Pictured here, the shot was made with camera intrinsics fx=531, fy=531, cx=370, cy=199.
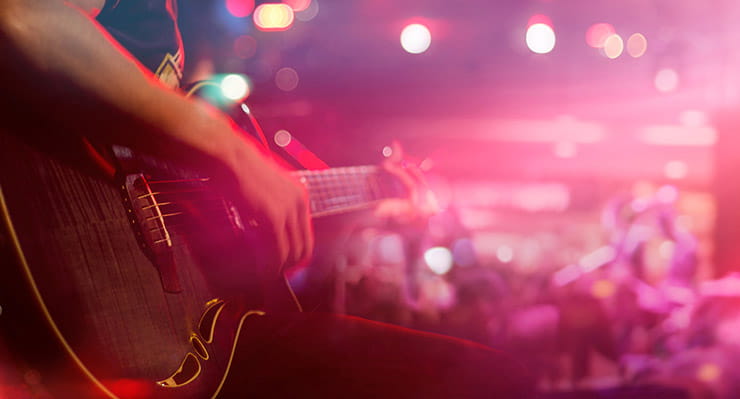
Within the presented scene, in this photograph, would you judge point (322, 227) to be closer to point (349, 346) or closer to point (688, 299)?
point (349, 346)

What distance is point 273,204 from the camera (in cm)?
Answer: 89

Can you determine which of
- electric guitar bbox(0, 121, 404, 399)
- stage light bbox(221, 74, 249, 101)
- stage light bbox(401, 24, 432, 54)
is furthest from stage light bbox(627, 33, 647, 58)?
electric guitar bbox(0, 121, 404, 399)

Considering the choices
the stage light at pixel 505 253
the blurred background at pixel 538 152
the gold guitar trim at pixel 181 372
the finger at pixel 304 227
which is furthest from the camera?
the stage light at pixel 505 253

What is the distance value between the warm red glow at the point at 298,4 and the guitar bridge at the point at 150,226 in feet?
8.32

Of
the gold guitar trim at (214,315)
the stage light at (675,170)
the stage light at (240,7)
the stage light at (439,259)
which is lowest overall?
the gold guitar trim at (214,315)

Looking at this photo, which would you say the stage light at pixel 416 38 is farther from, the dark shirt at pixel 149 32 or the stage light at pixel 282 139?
the dark shirt at pixel 149 32

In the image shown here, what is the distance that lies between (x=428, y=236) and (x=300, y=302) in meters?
2.44

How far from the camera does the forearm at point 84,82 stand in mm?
615

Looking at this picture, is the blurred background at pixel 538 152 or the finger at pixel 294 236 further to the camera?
the blurred background at pixel 538 152

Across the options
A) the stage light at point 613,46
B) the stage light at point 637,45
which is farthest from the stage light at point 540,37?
the stage light at point 637,45

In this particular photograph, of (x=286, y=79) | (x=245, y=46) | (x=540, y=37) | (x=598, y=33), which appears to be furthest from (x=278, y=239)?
(x=598, y=33)

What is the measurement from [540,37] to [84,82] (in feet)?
13.1

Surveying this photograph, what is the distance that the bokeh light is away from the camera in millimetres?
2783

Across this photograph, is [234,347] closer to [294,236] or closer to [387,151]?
[294,236]
